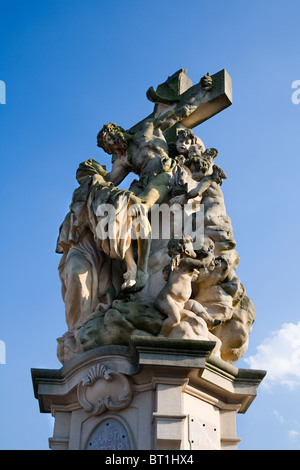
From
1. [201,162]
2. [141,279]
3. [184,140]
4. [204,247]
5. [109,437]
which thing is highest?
[184,140]

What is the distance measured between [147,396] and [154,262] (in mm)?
1587

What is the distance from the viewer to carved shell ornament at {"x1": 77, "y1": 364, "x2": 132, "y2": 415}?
677 cm

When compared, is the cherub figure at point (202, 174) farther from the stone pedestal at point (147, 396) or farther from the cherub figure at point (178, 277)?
the stone pedestal at point (147, 396)

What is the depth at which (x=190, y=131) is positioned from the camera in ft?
30.2

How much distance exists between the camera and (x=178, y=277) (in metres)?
7.19

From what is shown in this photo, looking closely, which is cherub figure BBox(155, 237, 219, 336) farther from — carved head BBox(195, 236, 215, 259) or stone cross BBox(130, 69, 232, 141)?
stone cross BBox(130, 69, 232, 141)

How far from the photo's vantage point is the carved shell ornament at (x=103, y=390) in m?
6.77

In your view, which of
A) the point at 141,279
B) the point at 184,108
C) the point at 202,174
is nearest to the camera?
the point at 141,279

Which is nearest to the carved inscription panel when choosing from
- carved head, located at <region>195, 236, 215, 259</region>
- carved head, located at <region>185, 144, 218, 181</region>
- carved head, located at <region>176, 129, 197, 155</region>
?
carved head, located at <region>195, 236, 215, 259</region>

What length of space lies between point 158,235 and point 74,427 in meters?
2.26

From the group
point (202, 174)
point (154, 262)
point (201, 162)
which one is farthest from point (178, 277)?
point (201, 162)

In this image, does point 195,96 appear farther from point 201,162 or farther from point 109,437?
point 109,437
